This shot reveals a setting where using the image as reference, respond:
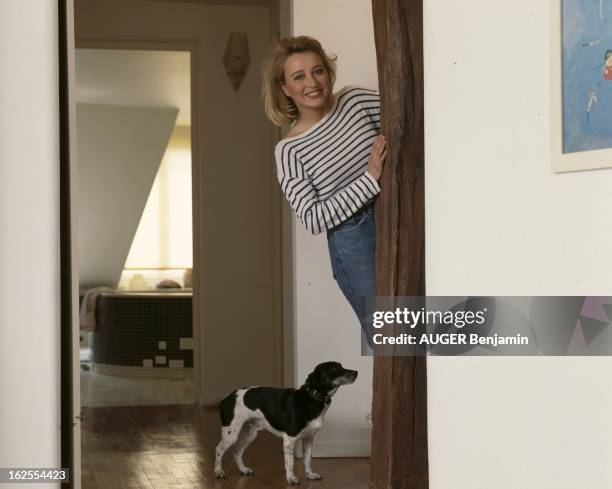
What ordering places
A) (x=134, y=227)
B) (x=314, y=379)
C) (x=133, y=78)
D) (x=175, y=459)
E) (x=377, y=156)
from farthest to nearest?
(x=134, y=227) → (x=133, y=78) → (x=175, y=459) → (x=314, y=379) → (x=377, y=156)

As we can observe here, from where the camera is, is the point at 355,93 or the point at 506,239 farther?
the point at 355,93

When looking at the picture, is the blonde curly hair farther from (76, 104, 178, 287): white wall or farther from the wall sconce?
(76, 104, 178, 287): white wall

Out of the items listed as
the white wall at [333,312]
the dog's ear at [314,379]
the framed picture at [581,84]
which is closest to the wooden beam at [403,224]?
the framed picture at [581,84]

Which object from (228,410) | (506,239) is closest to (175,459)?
(228,410)

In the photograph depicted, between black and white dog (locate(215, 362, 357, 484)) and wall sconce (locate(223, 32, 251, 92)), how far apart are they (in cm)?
303

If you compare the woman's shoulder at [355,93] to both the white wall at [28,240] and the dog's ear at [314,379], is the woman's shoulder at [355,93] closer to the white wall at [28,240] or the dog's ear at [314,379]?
the dog's ear at [314,379]

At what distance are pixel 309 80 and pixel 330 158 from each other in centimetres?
34

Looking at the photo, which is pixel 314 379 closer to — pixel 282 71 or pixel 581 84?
pixel 282 71

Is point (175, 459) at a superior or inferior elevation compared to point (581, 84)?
inferior

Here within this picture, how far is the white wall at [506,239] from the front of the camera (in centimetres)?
228

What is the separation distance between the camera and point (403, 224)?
10.1 ft

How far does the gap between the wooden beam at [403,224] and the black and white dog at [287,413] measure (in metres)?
0.97

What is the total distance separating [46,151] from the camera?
2.49 m

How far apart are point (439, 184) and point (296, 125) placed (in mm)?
1197
